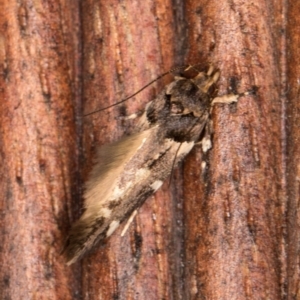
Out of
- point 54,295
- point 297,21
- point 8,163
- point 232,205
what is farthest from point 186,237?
point 297,21

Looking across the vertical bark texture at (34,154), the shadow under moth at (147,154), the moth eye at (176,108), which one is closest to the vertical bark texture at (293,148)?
the shadow under moth at (147,154)

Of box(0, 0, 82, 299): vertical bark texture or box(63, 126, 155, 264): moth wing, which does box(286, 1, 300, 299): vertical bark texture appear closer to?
box(63, 126, 155, 264): moth wing

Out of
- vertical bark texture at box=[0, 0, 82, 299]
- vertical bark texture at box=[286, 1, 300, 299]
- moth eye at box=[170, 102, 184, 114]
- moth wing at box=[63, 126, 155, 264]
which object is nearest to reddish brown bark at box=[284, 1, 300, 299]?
vertical bark texture at box=[286, 1, 300, 299]

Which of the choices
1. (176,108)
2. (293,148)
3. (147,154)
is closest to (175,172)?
(147,154)

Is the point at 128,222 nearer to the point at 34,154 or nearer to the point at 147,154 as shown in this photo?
the point at 147,154

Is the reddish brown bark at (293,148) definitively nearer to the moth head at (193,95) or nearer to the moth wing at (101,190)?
the moth head at (193,95)
